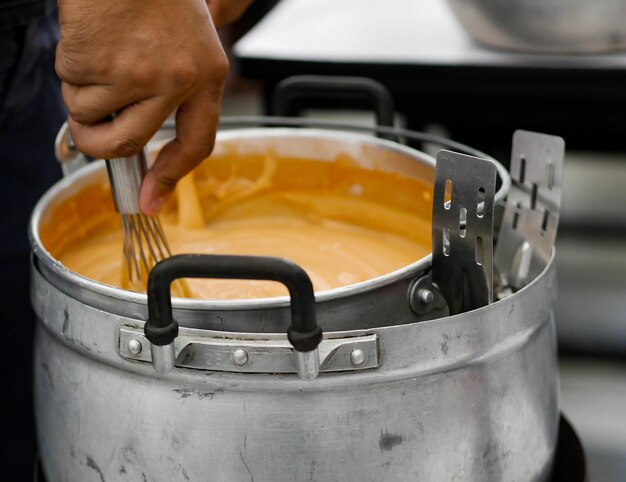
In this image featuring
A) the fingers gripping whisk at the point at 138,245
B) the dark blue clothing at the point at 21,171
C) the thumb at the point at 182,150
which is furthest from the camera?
the dark blue clothing at the point at 21,171

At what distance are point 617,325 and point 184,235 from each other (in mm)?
1329

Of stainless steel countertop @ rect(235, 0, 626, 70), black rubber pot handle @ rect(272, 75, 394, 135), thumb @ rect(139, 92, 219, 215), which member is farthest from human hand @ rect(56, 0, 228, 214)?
stainless steel countertop @ rect(235, 0, 626, 70)

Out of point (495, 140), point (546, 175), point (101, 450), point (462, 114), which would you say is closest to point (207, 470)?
point (101, 450)

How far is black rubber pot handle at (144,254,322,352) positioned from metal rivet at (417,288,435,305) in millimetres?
141

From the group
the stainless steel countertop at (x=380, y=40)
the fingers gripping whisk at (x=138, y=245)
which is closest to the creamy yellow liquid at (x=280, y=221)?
the fingers gripping whisk at (x=138, y=245)

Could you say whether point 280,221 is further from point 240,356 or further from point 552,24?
point 552,24

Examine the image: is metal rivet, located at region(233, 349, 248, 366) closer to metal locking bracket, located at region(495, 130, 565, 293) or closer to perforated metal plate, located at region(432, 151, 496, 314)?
perforated metal plate, located at region(432, 151, 496, 314)

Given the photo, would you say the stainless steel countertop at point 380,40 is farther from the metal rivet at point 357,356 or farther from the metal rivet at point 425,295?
the metal rivet at point 357,356

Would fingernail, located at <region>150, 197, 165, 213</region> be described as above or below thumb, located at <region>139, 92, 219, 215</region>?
below

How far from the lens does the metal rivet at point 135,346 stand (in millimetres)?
611

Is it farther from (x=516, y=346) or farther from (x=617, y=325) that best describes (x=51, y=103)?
(x=617, y=325)

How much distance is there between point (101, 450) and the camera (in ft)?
2.15

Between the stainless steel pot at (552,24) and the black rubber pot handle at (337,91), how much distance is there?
423mm

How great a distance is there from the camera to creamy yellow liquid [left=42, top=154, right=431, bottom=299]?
0.93m
